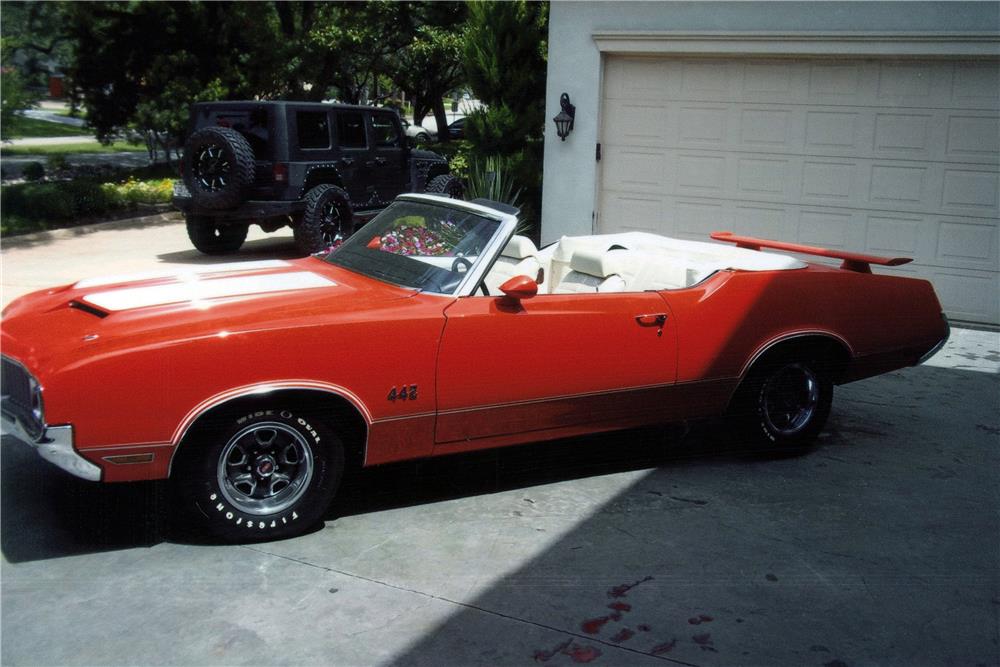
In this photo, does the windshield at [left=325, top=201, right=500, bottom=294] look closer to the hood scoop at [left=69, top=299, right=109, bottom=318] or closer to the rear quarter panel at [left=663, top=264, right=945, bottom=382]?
the rear quarter panel at [left=663, top=264, right=945, bottom=382]

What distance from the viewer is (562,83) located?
1112cm

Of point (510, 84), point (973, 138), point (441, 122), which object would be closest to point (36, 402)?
point (973, 138)

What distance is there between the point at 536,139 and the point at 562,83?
2.40m

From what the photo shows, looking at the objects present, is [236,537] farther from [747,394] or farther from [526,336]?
[747,394]

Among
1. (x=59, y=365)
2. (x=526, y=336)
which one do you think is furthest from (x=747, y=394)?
(x=59, y=365)

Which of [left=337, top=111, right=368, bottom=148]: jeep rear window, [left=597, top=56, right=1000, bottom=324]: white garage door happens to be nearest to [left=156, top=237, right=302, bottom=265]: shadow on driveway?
[left=337, top=111, right=368, bottom=148]: jeep rear window

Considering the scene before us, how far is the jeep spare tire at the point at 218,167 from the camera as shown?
10930 millimetres

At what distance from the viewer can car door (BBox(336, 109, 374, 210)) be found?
12.2 m

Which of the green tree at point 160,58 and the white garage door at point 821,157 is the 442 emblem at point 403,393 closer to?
the white garage door at point 821,157

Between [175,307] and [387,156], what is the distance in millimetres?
8957

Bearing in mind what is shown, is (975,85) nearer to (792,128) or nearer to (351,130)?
(792,128)

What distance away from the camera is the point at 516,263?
5727 millimetres

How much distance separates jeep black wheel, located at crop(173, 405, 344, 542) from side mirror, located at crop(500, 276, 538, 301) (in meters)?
1.05

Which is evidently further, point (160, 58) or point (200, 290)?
point (160, 58)
